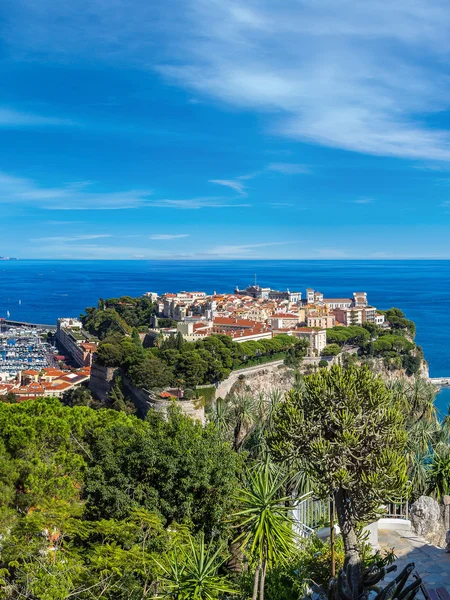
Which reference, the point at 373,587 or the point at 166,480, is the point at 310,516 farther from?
the point at 373,587

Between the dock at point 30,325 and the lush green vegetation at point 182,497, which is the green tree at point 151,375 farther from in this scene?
the dock at point 30,325

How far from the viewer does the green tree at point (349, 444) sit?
573cm

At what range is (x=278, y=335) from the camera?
43.7 meters

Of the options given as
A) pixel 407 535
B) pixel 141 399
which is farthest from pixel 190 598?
pixel 141 399

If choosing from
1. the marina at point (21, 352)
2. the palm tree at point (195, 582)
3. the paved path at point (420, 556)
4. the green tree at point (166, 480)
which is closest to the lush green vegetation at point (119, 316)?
the marina at point (21, 352)

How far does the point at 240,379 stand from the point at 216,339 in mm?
3301

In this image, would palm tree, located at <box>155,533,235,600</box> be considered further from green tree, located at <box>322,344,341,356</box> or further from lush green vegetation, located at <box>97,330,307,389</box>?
green tree, located at <box>322,344,341,356</box>

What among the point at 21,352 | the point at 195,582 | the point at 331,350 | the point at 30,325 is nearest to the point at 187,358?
the point at 331,350

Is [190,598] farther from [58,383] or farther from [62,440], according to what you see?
[58,383]

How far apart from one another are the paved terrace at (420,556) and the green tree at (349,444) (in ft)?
4.66

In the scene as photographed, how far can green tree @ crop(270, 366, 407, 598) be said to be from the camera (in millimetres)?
5734

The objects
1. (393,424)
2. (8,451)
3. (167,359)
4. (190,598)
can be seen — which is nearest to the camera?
(190,598)

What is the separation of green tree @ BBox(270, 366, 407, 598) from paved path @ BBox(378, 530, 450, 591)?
1427mm

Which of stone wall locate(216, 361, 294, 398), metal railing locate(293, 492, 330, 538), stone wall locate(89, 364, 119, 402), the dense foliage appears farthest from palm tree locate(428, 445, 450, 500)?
stone wall locate(89, 364, 119, 402)
